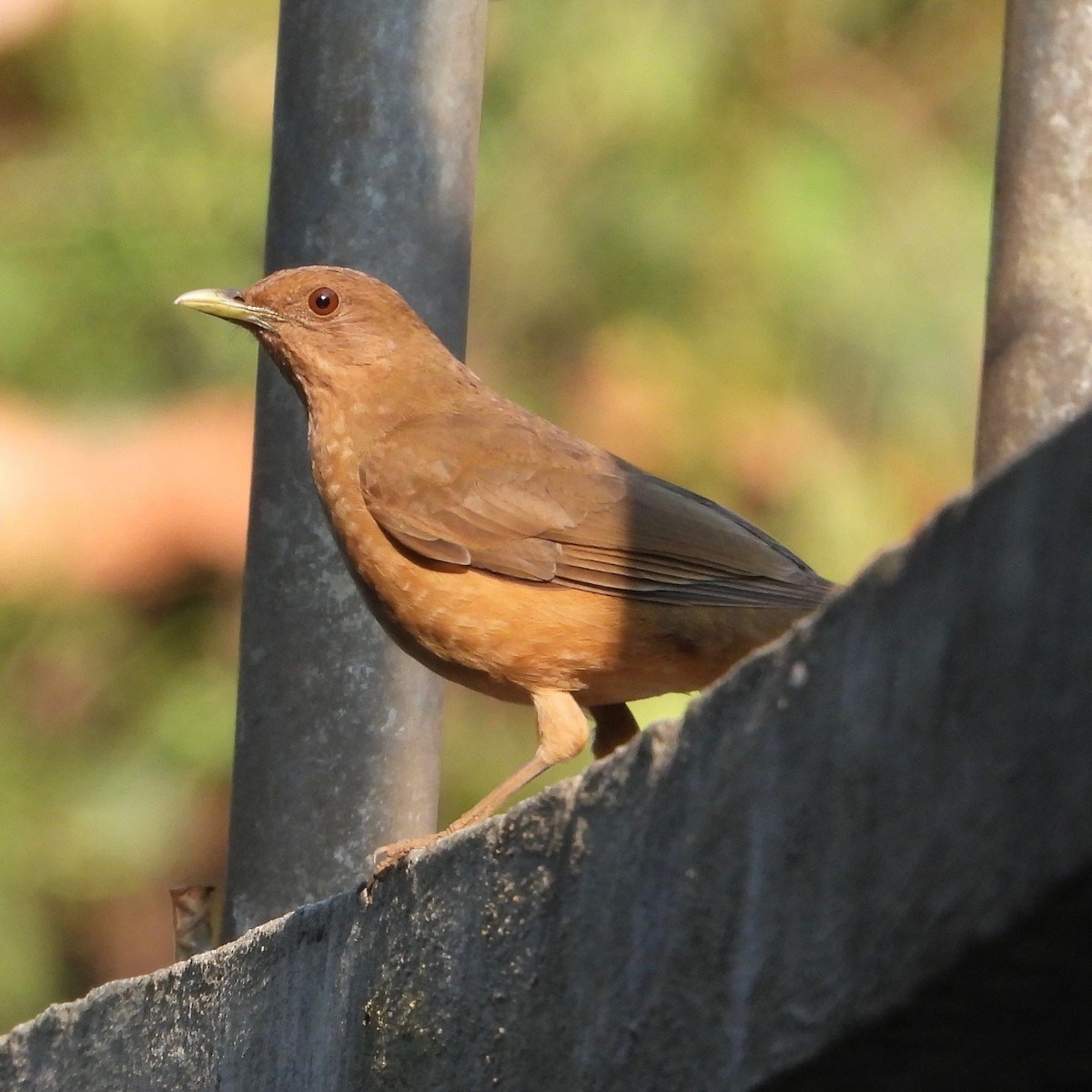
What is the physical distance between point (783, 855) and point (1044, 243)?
143cm

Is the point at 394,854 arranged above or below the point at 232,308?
below

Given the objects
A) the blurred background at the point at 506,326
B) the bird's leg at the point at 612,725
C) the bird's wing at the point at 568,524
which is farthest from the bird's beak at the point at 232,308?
the blurred background at the point at 506,326

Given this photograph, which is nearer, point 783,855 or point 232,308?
point 783,855

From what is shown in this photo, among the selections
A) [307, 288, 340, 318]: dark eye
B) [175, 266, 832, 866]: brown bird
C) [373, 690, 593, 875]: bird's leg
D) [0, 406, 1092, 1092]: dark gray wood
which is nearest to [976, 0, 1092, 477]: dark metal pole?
[0, 406, 1092, 1092]: dark gray wood

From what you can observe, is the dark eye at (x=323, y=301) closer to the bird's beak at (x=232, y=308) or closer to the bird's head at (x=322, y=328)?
the bird's head at (x=322, y=328)

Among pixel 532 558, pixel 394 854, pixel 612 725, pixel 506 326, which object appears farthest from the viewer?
pixel 506 326

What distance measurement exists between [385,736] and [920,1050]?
2.43 meters

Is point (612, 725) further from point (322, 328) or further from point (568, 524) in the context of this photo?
point (322, 328)

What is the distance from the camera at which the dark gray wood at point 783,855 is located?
1872mm

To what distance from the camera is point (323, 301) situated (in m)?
4.95

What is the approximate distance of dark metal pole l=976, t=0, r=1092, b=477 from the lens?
3236 millimetres

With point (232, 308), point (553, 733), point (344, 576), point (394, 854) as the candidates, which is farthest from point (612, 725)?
point (394, 854)

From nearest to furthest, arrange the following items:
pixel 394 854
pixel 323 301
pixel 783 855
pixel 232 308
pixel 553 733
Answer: pixel 783 855, pixel 394 854, pixel 553 733, pixel 323 301, pixel 232 308

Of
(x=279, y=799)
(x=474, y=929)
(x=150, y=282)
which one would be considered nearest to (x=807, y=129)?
(x=150, y=282)
